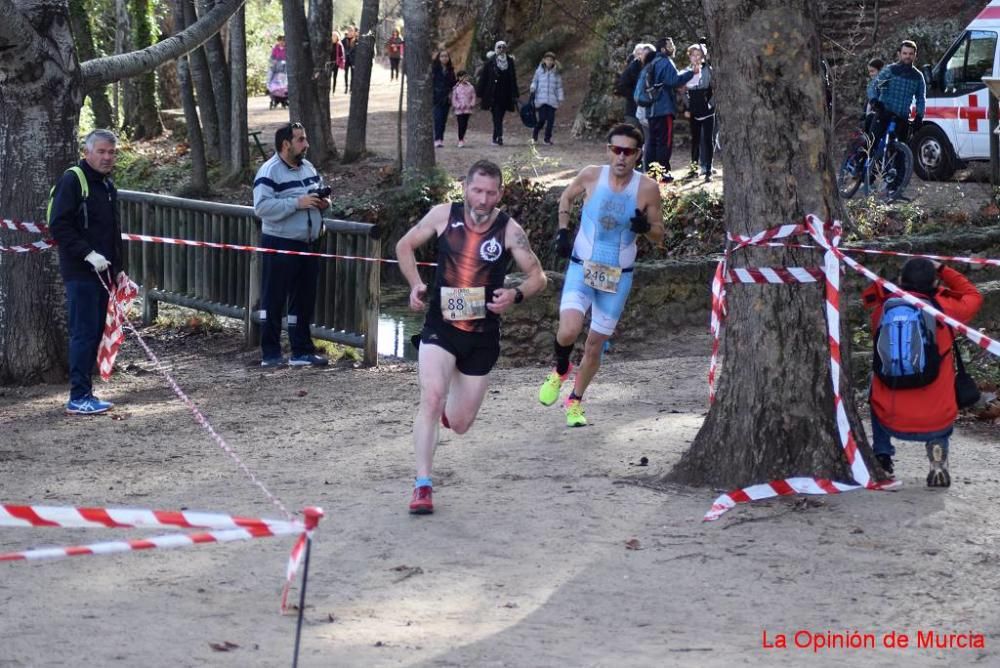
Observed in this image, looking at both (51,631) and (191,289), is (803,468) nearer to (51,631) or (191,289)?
(51,631)

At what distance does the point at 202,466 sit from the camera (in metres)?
8.97

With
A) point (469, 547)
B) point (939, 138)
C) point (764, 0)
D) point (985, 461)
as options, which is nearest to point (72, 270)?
point (469, 547)

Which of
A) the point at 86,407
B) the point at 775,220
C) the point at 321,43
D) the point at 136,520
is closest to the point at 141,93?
the point at 321,43

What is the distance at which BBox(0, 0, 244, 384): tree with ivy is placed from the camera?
1138 cm

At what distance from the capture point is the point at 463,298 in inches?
300

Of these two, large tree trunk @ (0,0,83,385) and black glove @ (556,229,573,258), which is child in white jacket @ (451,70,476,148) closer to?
large tree trunk @ (0,0,83,385)

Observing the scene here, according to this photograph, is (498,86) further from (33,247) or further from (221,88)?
→ (33,247)

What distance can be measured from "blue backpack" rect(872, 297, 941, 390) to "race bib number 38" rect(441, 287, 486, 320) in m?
2.13

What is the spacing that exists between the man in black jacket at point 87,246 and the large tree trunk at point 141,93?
2586 cm

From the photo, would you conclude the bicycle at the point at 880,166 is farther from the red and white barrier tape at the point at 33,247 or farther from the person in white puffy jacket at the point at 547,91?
the red and white barrier tape at the point at 33,247

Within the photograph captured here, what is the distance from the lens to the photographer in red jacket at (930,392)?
7.67 m

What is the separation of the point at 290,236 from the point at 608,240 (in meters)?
3.85

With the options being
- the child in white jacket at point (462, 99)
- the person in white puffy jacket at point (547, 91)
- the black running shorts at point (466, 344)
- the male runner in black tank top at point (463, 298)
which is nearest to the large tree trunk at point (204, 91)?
the child in white jacket at point (462, 99)

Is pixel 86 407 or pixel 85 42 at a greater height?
pixel 85 42
